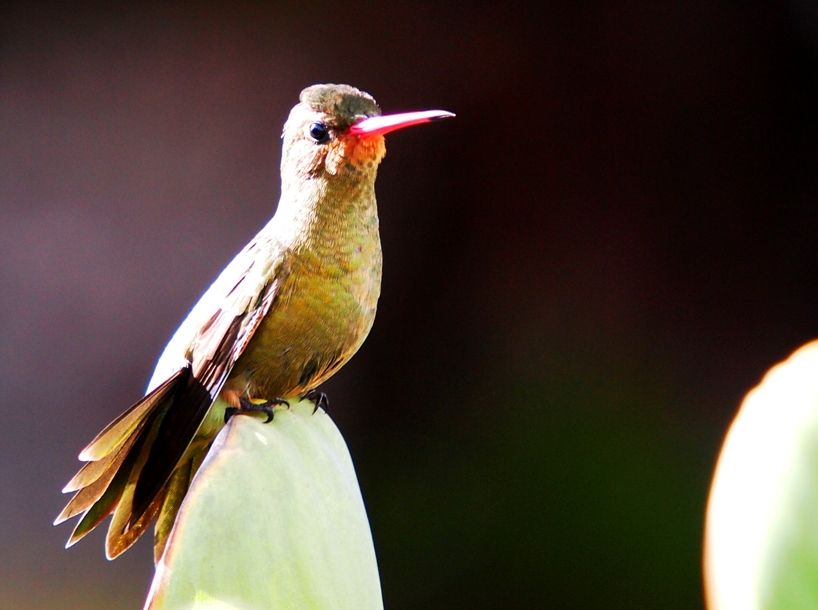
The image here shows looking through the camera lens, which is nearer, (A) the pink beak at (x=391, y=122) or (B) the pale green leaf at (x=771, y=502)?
(B) the pale green leaf at (x=771, y=502)

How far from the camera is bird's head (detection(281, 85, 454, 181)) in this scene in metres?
1.20

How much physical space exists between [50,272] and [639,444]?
4.99 ft

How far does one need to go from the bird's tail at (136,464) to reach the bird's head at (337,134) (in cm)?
32

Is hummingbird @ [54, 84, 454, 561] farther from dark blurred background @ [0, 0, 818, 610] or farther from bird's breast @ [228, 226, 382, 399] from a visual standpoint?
dark blurred background @ [0, 0, 818, 610]

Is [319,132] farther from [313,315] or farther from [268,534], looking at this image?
[268,534]

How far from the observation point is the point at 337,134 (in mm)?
1215

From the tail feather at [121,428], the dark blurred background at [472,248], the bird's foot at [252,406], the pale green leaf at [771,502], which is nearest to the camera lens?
the pale green leaf at [771,502]

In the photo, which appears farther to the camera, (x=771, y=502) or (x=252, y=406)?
(x=252, y=406)

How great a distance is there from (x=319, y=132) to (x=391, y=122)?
17 cm

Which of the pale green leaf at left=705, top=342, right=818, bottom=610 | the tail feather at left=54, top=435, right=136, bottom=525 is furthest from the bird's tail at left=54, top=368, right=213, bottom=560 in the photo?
the pale green leaf at left=705, top=342, right=818, bottom=610

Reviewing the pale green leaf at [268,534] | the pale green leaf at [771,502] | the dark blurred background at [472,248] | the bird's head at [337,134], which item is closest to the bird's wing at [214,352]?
the bird's head at [337,134]

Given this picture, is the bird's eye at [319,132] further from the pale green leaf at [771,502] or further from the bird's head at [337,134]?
the pale green leaf at [771,502]

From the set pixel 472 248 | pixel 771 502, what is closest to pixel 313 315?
pixel 771 502

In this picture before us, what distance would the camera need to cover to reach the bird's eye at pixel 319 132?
122 centimetres
